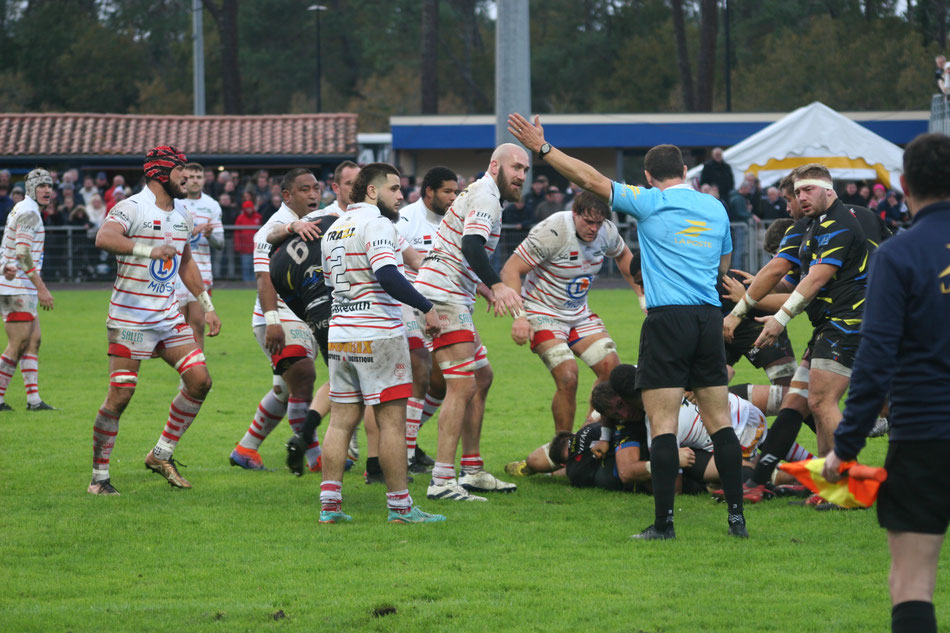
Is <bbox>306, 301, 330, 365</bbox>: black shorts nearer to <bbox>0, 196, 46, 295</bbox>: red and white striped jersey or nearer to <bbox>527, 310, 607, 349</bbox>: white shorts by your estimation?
<bbox>527, 310, 607, 349</bbox>: white shorts

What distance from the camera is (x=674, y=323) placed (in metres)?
6.64

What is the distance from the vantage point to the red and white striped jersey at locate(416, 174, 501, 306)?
7815 mm

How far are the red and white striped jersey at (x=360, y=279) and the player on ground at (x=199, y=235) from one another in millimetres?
5609

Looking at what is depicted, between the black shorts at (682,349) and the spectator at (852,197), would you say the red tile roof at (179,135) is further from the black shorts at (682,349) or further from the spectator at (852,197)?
the black shorts at (682,349)

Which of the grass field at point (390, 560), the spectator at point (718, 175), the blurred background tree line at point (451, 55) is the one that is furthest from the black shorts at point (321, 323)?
the blurred background tree line at point (451, 55)

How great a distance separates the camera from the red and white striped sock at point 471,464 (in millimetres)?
8273

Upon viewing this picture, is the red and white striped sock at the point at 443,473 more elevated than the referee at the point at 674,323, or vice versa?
the referee at the point at 674,323

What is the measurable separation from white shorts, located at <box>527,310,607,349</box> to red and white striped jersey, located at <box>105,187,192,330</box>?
273cm

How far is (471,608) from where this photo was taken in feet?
17.4

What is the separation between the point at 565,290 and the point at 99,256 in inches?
713

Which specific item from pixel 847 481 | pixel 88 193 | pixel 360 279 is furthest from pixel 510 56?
pixel 847 481

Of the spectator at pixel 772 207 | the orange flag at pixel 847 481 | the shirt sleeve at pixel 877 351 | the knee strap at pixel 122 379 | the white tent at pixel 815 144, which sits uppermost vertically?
the white tent at pixel 815 144

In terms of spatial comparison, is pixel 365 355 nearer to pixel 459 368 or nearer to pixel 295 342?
pixel 459 368

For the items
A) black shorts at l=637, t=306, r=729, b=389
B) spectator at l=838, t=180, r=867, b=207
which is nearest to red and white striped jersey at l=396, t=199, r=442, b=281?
black shorts at l=637, t=306, r=729, b=389
